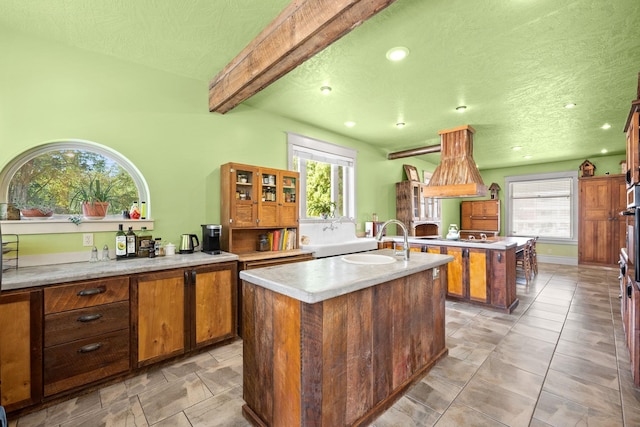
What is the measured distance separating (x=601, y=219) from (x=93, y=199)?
373 inches

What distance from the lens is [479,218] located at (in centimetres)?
836

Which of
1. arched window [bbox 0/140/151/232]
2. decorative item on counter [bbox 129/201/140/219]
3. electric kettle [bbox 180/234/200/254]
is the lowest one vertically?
electric kettle [bbox 180/234/200/254]

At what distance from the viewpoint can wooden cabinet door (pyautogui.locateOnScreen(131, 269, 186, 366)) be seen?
226 cm

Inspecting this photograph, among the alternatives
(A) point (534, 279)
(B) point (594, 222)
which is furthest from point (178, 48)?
(B) point (594, 222)

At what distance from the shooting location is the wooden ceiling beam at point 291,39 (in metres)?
1.68

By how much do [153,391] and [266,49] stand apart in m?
2.77

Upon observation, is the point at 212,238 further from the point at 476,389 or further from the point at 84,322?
the point at 476,389

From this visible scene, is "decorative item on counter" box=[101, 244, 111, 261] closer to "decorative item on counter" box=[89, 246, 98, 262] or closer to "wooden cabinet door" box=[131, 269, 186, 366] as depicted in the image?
"decorative item on counter" box=[89, 246, 98, 262]

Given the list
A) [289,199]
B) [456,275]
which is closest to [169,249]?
[289,199]

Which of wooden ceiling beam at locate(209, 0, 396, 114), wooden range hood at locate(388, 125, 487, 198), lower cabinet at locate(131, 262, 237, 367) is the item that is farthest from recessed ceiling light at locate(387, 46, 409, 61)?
lower cabinet at locate(131, 262, 237, 367)

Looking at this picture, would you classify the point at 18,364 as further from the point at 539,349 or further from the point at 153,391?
the point at 539,349

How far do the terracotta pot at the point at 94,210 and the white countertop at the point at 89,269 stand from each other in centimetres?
43

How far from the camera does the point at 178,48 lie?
2504mm

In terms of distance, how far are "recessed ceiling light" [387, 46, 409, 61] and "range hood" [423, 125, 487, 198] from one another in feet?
7.19
